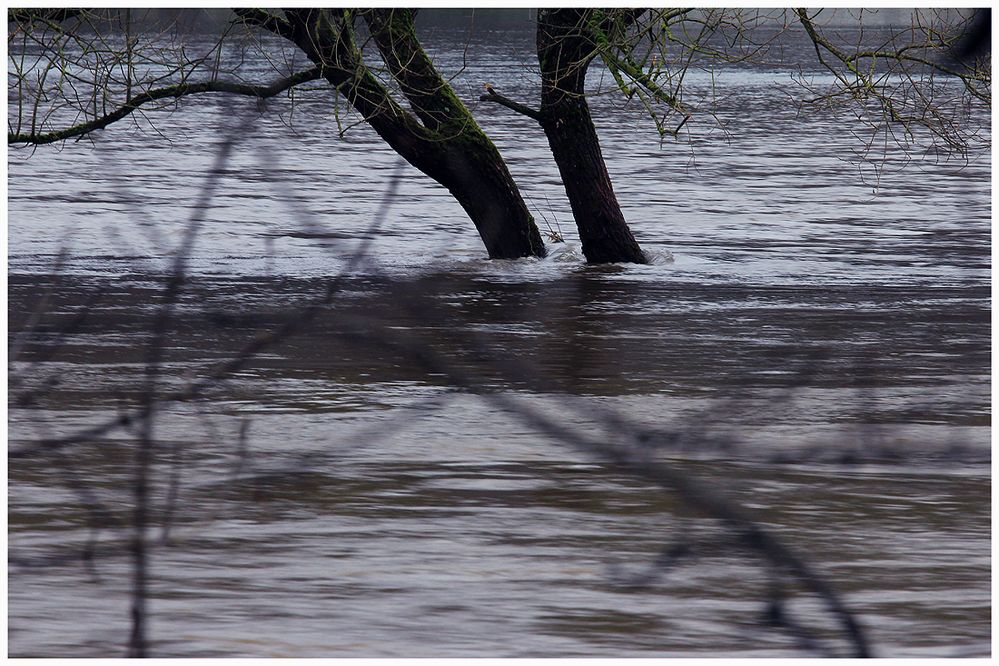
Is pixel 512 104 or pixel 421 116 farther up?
pixel 512 104

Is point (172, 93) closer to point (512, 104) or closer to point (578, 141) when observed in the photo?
point (512, 104)

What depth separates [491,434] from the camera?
24.4 ft

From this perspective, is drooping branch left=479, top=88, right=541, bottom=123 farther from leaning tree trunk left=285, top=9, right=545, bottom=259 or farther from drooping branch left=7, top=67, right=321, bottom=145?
drooping branch left=7, top=67, right=321, bottom=145

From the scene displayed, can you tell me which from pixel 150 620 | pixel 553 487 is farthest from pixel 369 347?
pixel 150 620

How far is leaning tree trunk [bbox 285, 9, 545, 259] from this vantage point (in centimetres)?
1156

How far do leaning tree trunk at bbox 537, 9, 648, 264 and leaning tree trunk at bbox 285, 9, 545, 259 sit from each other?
21.8 inches

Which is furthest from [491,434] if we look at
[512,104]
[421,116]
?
[421,116]

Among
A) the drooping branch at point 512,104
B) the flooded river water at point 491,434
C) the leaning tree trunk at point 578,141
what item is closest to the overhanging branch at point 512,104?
the drooping branch at point 512,104

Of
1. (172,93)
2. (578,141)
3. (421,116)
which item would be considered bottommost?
(578,141)

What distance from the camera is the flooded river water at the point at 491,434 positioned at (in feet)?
17.0

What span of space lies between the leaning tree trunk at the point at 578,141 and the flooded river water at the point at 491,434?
365mm

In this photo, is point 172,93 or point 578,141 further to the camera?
point 578,141

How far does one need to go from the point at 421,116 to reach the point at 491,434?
5.55m

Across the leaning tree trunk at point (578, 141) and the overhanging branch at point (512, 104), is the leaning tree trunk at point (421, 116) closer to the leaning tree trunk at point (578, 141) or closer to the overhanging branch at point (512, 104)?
the overhanging branch at point (512, 104)
